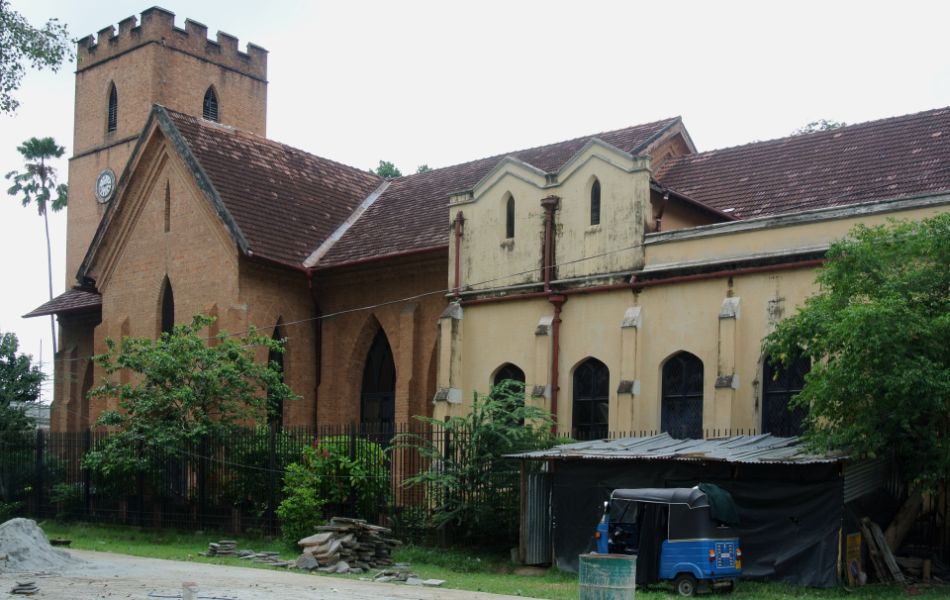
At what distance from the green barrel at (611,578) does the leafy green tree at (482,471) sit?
27.3 ft

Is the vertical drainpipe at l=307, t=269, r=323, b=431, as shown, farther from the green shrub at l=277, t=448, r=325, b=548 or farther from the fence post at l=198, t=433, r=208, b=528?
the green shrub at l=277, t=448, r=325, b=548

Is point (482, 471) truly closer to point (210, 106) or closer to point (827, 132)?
point (827, 132)

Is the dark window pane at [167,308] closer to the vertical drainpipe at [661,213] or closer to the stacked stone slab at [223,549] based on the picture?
the stacked stone slab at [223,549]

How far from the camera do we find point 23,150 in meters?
63.6

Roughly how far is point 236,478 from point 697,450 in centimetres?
1149

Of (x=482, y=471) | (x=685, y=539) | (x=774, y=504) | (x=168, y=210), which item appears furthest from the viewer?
(x=168, y=210)

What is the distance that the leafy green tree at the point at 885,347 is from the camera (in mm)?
17125

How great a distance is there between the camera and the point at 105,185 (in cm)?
4791

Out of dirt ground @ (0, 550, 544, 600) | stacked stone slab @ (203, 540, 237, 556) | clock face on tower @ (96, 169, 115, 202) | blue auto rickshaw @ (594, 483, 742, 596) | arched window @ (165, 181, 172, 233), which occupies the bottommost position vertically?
stacked stone slab @ (203, 540, 237, 556)

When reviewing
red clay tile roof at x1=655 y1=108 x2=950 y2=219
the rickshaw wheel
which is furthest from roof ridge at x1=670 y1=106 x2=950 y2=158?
the rickshaw wheel

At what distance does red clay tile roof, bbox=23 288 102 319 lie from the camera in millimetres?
39609

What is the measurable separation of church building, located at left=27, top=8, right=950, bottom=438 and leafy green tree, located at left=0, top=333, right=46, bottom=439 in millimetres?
2485

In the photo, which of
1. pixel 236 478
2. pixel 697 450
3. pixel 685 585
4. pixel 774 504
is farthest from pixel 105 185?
pixel 685 585

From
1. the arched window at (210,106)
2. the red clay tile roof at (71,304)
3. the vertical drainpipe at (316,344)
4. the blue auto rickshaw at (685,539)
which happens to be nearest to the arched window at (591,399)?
the blue auto rickshaw at (685,539)
